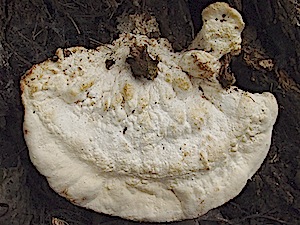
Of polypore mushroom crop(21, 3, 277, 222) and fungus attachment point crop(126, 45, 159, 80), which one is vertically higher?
fungus attachment point crop(126, 45, 159, 80)

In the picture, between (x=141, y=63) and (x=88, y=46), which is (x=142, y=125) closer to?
(x=141, y=63)

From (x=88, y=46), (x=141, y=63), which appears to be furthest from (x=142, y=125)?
(x=88, y=46)

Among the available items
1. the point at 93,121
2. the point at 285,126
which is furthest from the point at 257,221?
the point at 93,121

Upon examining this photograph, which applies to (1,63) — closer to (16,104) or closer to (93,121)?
(16,104)

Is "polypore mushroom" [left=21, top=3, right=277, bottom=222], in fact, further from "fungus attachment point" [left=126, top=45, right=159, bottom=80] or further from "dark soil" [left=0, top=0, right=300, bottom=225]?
"dark soil" [left=0, top=0, right=300, bottom=225]

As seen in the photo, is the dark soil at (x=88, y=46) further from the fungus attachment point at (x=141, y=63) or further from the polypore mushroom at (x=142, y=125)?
the fungus attachment point at (x=141, y=63)

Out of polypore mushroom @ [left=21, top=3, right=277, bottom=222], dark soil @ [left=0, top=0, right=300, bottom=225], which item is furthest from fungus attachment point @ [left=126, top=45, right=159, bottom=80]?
dark soil @ [left=0, top=0, right=300, bottom=225]
